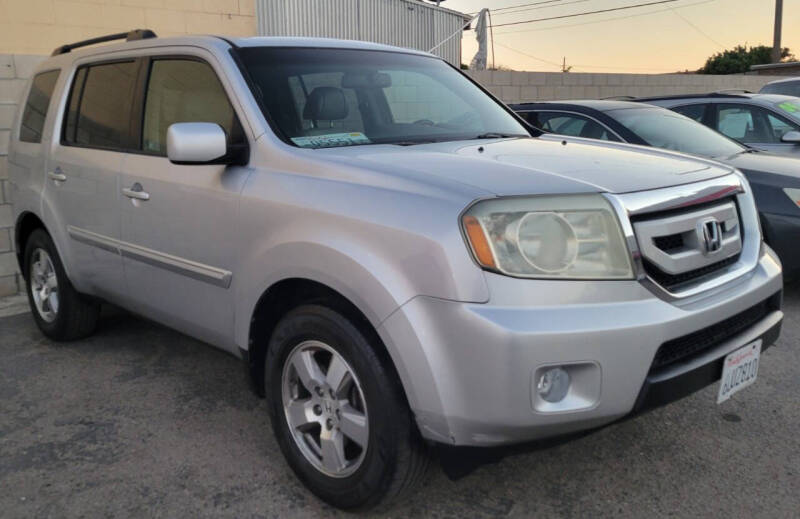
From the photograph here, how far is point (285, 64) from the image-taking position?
3355 mm

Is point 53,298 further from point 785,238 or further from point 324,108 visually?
point 785,238

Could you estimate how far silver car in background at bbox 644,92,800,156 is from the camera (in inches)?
281

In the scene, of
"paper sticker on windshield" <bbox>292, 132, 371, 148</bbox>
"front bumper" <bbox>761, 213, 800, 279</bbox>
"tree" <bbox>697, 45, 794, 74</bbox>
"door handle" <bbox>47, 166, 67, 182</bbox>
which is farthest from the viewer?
"tree" <bbox>697, 45, 794, 74</bbox>

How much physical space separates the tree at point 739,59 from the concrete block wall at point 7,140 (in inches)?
2214

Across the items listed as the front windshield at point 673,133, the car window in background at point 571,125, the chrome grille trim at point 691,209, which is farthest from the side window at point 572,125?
the chrome grille trim at point 691,209

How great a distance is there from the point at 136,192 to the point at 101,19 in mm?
6805

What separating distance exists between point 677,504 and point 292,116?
82.8 inches

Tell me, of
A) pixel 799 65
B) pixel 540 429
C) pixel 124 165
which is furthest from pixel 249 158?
pixel 799 65

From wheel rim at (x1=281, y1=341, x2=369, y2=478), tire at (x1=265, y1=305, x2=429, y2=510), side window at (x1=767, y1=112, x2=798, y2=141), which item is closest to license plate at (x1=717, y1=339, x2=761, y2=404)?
tire at (x1=265, y1=305, x2=429, y2=510)

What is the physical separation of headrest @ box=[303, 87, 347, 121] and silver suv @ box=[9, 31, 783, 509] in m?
0.01

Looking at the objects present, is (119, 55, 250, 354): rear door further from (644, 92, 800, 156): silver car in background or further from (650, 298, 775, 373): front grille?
(644, 92, 800, 156): silver car in background

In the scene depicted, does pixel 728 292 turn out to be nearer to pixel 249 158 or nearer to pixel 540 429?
pixel 540 429

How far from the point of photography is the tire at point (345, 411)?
93.7 inches

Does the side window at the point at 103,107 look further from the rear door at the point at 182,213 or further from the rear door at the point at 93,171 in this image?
the rear door at the point at 182,213
